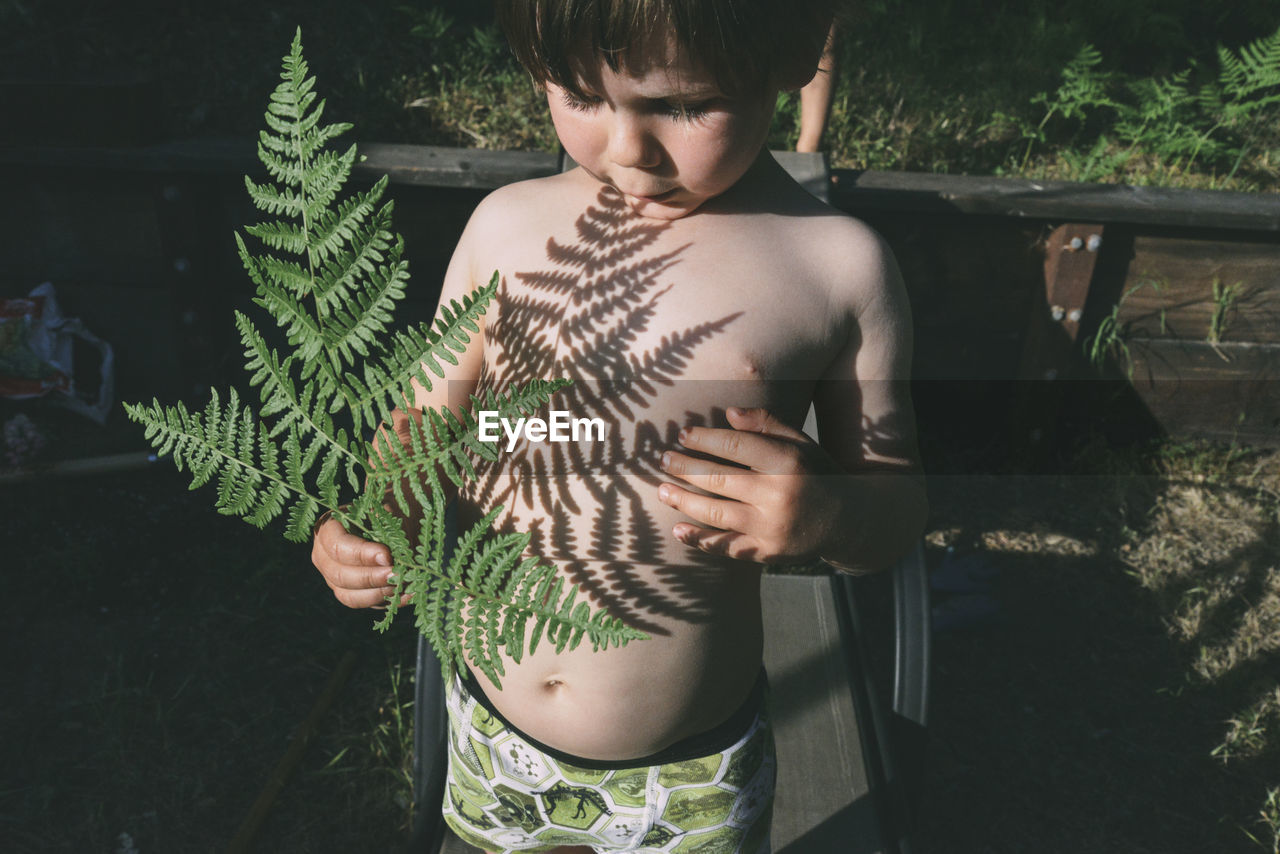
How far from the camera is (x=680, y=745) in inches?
50.3

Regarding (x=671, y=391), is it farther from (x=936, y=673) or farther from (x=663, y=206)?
(x=936, y=673)

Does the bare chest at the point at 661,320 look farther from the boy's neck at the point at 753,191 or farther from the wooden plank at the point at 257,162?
the wooden plank at the point at 257,162

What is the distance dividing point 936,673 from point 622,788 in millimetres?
1796

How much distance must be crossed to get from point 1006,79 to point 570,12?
3228mm

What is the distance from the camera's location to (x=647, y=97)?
0.96 metres

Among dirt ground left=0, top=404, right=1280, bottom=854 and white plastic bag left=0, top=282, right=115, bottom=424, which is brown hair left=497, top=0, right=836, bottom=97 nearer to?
dirt ground left=0, top=404, right=1280, bottom=854

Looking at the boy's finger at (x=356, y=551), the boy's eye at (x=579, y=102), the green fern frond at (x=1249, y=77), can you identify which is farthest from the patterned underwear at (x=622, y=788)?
the green fern frond at (x=1249, y=77)

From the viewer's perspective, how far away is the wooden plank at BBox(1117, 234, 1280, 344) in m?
2.93

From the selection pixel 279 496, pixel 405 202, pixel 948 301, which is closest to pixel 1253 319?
pixel 948 301

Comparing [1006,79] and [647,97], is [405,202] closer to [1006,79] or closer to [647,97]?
[647,97]

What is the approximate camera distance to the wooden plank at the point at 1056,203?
2.80m

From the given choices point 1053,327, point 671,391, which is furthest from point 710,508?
point 1053,327

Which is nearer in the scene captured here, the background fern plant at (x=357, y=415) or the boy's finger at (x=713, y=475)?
the background fern plant at (x=357, y=415)

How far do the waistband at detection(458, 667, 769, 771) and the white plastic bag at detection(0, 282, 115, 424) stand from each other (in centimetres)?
243
